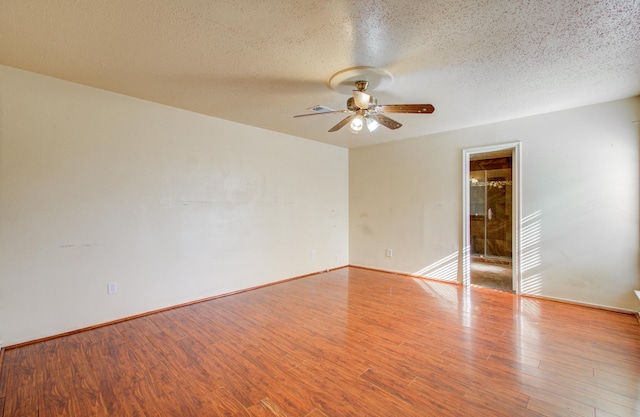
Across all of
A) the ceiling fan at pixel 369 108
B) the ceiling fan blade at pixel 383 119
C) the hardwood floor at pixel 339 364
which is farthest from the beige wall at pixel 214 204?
the ceiling fan blade at pixel 383 119

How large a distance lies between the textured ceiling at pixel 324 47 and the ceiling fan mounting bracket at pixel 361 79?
2.7 inches

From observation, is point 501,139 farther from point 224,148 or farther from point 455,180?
point 224,148

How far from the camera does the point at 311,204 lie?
5.15 m

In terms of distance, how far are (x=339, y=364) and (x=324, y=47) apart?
2386mm

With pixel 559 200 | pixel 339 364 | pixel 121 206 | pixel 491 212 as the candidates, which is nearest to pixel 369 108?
pixel 339 364

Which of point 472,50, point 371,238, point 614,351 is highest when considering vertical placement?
A: point 472,50

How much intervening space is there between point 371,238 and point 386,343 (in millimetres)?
3113

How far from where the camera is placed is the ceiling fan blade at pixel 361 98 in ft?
7.92

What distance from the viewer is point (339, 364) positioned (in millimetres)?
2172

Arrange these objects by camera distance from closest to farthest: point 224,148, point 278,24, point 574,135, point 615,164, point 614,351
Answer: point 278,24 → point 614,351 → point 615,164 → point 574,135 → point 224,148

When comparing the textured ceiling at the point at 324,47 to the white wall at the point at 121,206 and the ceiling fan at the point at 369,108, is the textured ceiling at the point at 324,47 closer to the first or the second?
the ceiling fan at the point at 369,108

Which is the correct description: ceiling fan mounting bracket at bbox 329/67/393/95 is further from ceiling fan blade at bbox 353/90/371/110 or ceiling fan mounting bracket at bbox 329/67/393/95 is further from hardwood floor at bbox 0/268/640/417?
hardwood floor at bbox 0/268/640/417

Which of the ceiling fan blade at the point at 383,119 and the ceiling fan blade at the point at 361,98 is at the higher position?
the ceiling fan blade at the point at 361,98

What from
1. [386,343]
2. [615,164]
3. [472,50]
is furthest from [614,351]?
[472,50]
